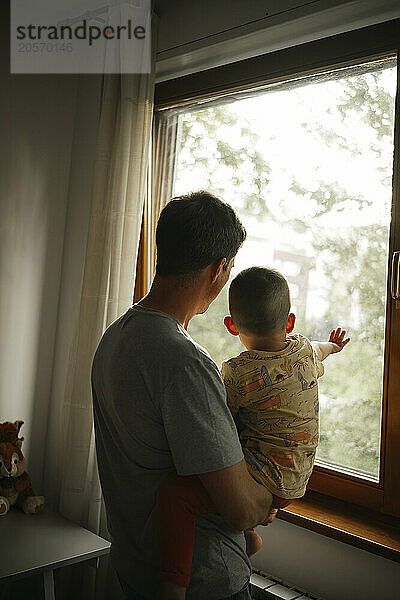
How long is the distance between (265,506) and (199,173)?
164cm

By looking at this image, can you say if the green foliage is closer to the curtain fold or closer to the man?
the curtain fold

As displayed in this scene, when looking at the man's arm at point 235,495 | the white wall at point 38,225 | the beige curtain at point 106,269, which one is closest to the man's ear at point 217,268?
the man's arm at point 235,495

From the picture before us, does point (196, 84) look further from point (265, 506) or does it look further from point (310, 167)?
point (265, 506)

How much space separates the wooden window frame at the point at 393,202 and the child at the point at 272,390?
1.52ft

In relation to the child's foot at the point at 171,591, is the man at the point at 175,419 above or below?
above

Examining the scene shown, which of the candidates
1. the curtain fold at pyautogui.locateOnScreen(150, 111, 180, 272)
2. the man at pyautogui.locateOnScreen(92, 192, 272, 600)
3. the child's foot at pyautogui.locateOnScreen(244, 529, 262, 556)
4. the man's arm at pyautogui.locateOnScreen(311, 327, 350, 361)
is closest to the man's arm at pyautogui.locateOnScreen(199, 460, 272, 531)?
the man at pyautogui.locateOnScreen(92, 192, 272, 600)

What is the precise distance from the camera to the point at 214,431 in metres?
1.12

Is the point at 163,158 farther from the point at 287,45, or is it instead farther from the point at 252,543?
the point at 252,543

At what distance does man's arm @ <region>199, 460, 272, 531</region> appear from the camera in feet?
3.70

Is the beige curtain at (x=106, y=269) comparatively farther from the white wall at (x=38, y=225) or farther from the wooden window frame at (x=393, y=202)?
the wooden window frame at (x=393, y=202)

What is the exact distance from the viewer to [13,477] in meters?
2.35

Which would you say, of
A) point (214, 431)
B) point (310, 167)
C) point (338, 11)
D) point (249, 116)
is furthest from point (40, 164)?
point (214, 431)

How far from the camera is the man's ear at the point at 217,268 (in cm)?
124

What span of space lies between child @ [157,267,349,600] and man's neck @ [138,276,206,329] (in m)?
0.29
